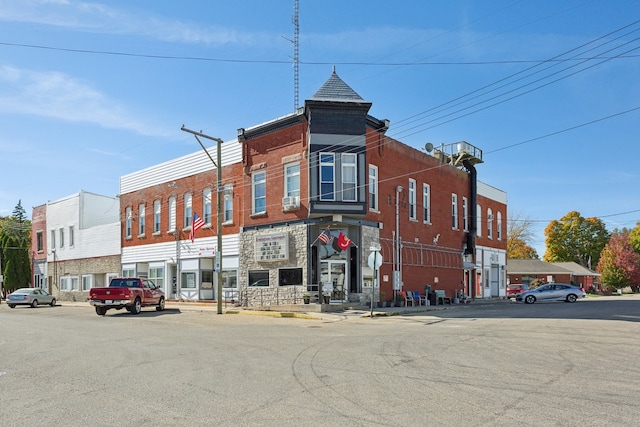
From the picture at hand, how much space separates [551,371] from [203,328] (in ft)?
41.0

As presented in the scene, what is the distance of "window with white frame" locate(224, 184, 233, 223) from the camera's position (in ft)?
108

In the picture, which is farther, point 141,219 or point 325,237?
point 141,219

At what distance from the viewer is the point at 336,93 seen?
28.0 meters

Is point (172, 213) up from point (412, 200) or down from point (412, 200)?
down

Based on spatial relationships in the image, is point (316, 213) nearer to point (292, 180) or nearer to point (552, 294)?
point (292, 180)

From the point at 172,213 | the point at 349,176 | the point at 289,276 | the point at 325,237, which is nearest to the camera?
the point at 325,237

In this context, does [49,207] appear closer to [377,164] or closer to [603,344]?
[377,164]

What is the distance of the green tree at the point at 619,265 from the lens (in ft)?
232

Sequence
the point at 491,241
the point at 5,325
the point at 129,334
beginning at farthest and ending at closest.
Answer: the point at 491,241 → the point at 5,325 → the point at 129,334

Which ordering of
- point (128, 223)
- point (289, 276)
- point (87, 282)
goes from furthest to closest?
point (87, 282) → point (128, 223) → point (289, 276)

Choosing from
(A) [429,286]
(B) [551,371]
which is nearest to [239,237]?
(A) [429,286]

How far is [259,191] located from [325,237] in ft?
20.2

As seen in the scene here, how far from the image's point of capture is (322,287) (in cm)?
2644

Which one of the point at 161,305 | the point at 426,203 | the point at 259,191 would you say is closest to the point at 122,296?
the point at 161,305
